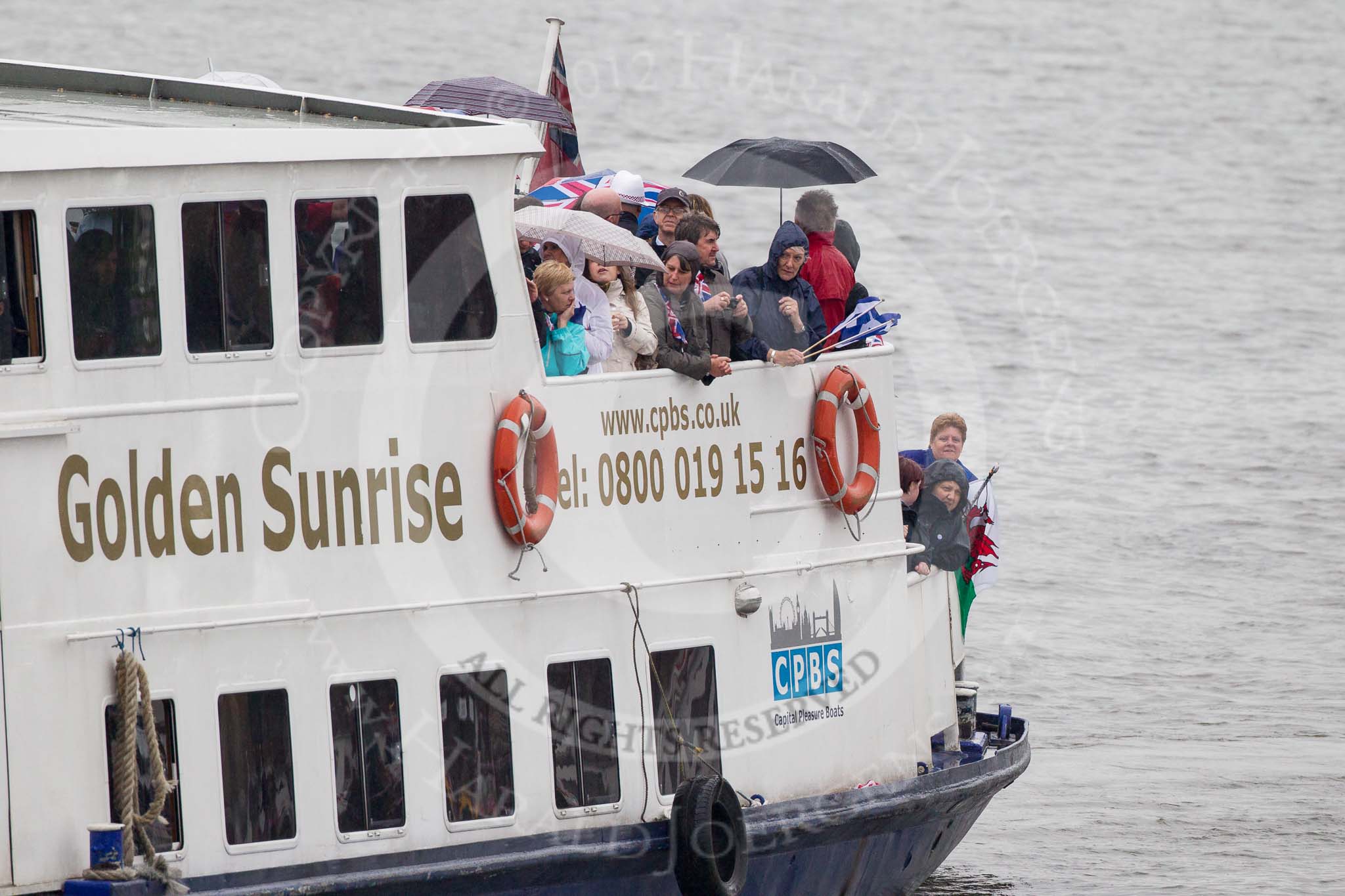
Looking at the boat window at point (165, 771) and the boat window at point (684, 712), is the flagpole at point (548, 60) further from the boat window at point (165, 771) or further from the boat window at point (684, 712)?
the boat window at point (165, 771)

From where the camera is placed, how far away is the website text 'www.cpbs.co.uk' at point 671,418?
10672 mm

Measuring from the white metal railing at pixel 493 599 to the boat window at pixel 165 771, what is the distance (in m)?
0.35

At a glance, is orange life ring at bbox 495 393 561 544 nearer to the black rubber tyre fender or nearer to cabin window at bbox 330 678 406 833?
cabin window at bbox 330 678 406 833

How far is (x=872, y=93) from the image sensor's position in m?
48.0

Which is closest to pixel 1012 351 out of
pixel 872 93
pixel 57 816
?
pixel 872 93

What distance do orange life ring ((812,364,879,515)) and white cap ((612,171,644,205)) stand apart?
1835mm

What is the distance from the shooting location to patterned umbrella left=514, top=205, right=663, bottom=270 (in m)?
10.6

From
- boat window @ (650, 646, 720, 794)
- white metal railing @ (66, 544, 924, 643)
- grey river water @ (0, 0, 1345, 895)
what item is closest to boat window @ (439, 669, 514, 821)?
white metal railing @ (66, 544, 924, 643)

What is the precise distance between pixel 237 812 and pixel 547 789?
5.35 feet

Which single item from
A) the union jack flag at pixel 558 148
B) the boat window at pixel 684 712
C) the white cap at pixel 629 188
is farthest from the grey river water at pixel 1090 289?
the union jack flag at pixel 558 148

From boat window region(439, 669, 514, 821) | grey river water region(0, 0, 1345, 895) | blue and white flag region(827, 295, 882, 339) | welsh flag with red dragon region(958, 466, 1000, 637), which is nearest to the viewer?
boat window region(439, 669, 514, 821)

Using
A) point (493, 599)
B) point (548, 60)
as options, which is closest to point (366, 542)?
point (493, 599)

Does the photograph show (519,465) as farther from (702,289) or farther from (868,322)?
(868,322)

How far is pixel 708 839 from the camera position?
10633 millimetres
